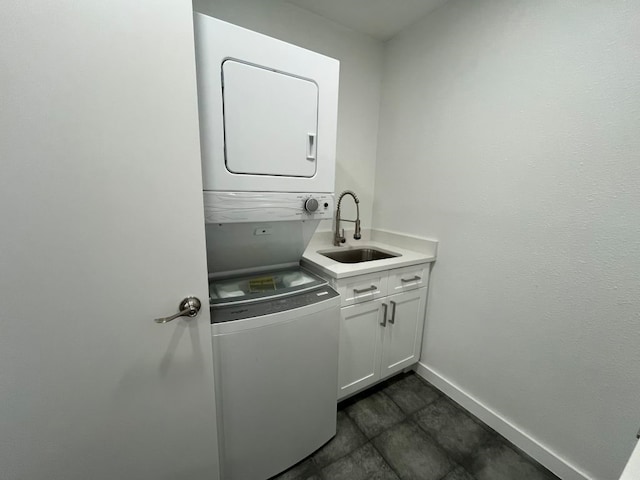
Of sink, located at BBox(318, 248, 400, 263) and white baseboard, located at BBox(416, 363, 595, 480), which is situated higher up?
sink, located at BBox(318, 248, 400, 263)

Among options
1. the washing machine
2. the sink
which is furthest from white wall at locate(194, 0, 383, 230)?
the washing machine

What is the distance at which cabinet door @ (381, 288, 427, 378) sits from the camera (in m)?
1.65

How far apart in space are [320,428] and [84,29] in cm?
181

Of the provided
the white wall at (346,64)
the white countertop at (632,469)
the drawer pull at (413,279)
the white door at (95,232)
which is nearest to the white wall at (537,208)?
the drawer pull at (413,279)

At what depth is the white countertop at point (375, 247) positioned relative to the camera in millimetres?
1428

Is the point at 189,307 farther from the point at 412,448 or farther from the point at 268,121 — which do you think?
the point at 412,448

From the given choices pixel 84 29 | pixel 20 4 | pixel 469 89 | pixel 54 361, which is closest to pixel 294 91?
pixel 84 29

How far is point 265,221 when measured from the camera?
113cm

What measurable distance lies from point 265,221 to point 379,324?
40.6 inches

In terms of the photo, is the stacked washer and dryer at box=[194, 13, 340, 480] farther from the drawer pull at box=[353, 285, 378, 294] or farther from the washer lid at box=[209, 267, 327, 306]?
the drawer pull at box=[353, 285, 378, 294]

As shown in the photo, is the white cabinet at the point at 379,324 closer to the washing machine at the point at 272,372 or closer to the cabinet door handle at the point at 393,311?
the cabinet door handle at the point at 393,311

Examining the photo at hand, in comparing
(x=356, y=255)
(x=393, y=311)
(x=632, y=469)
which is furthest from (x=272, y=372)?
(x=356, y=255)

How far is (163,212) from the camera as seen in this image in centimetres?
78

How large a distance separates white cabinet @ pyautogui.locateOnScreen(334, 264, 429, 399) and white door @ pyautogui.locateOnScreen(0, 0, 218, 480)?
87 centimetres
